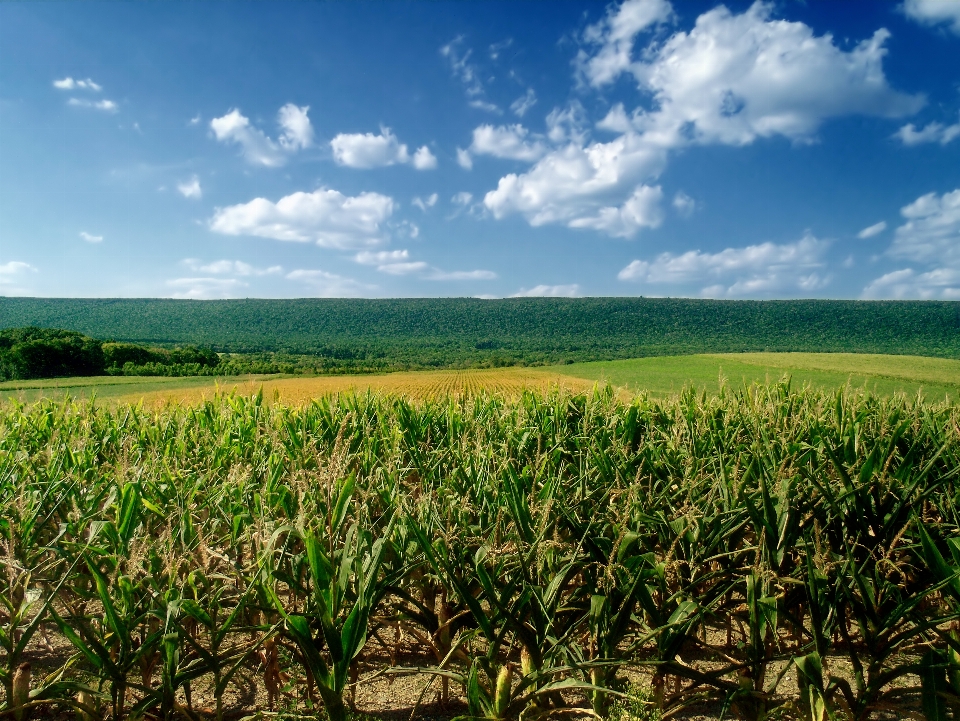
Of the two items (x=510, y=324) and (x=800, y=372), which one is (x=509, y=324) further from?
(x=800, y=372)

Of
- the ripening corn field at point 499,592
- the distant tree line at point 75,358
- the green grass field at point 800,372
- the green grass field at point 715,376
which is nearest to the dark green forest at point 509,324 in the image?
the distant tree line at point 75,358

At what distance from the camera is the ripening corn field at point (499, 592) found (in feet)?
8.18

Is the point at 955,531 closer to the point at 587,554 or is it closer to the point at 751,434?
the point at 751,434

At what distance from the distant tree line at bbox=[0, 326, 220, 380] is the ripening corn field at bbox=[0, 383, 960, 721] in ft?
153

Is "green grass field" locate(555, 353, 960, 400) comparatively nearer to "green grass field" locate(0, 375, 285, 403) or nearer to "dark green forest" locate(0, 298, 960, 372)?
"green grass field" locate(0, 375, 285, 403)

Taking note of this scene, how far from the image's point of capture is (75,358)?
44.1m

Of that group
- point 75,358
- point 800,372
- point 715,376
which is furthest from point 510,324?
point 800,372

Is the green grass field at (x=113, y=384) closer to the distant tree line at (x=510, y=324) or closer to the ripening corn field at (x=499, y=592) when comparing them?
the ripening corn field at (x=499, y=592)

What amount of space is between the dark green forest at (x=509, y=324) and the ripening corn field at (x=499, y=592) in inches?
3000

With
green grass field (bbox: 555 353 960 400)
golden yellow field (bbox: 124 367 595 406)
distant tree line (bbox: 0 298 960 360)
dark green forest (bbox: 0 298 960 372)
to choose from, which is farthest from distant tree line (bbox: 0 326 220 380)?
green grass field (bbox: 555 353 960 400)

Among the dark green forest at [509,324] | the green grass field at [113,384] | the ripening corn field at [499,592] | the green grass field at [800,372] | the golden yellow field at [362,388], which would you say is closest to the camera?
the ripening corn field at [499,592]

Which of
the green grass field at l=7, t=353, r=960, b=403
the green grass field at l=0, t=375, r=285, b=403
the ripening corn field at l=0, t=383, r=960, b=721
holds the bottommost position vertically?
the green grass field at l=0, t=375, r=285, b=403

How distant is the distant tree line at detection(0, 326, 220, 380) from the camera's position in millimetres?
41812

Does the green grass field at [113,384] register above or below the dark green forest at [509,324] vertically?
below
